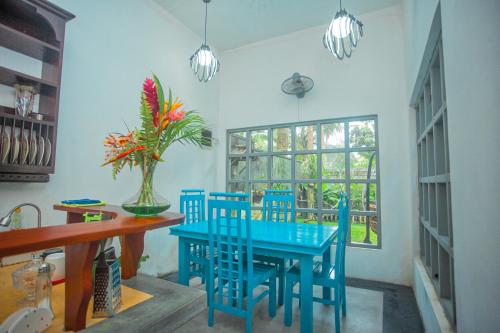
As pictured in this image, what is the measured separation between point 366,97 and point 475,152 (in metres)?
2.76

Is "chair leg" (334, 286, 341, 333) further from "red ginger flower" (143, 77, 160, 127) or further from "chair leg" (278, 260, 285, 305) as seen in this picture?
"red ginger flower" (143, 77, 160, 127)

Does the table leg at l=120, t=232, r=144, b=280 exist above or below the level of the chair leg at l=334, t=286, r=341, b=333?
above

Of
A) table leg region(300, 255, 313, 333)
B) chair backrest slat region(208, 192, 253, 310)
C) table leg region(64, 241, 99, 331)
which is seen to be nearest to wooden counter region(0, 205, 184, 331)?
table leg region(64, 241, 99, 331)

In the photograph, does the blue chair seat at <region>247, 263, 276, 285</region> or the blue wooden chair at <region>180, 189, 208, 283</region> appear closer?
the blue chair seat at <region>247, 263, 276, 285</region>

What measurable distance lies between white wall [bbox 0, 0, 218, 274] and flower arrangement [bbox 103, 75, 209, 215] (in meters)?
1.59

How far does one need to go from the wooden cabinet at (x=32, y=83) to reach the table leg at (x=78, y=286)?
146 cm

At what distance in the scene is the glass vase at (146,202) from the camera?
1.10 meters

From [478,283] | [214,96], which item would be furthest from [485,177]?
[214,96]

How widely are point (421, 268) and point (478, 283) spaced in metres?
1.80

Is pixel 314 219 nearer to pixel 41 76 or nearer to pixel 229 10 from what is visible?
pixel 229 10

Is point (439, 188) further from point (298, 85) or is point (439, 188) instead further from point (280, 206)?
point (298, 85)

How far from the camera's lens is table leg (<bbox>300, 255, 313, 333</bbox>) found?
1832mm

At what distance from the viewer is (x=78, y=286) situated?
81 cm

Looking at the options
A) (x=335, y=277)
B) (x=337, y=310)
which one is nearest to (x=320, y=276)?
(x=335, y=277)
